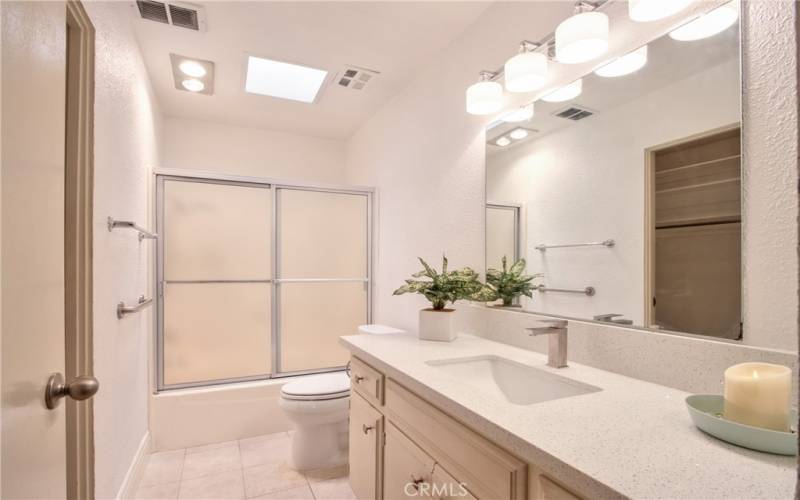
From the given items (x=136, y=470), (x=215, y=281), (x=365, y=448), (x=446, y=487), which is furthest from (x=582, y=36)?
(x=136, y=470)

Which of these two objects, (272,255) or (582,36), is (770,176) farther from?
(272,255)

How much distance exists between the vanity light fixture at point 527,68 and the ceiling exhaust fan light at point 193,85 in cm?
213

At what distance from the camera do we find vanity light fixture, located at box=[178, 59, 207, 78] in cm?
A: 240

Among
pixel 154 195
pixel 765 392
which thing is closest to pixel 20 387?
pixel 765 392

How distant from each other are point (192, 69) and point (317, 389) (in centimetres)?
213

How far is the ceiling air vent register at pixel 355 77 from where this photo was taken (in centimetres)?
248

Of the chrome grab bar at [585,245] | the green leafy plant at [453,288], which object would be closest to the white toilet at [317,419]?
the green leafy plant at [453,288]

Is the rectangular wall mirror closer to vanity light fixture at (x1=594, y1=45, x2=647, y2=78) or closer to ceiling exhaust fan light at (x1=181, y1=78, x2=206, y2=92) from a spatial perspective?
vanity light fixture at (x1=594, y1=45, x2=647, y2=78)

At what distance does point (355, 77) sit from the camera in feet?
8.45

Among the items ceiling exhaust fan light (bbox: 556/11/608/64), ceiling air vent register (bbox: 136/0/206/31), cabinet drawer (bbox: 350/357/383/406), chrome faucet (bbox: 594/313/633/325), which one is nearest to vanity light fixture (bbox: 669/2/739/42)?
ceiling exhaust fan light (bbox: 556/11/608/64)

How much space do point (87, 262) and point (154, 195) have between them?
1.54 meters

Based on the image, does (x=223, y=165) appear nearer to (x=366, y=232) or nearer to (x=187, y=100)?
(x=187, y=100)

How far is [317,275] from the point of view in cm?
313

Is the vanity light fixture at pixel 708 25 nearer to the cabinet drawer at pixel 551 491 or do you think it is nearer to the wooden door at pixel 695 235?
the wooden door at pixel 695 235
